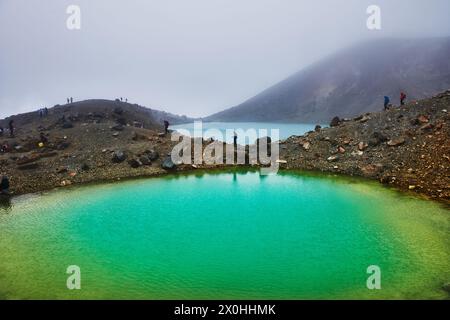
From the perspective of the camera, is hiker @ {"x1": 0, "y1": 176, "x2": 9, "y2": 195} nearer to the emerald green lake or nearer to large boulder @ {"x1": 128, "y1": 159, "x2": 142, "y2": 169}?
the emerald green lake

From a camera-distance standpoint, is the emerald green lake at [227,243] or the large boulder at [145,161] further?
the large boulder at [145,161]

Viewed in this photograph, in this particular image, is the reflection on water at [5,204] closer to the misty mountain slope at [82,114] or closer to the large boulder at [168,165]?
the large boulder at [168,165]

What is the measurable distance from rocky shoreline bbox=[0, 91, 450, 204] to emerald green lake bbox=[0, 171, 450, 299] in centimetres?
345

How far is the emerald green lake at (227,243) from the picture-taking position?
12.7 m

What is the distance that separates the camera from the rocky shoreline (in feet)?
88.8

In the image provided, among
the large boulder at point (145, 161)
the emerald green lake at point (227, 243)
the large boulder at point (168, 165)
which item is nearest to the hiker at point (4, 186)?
the emerald green lake at point (227, 243)

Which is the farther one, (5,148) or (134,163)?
(5,148)

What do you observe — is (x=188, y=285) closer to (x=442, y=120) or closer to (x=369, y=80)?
(x=442, y=120)

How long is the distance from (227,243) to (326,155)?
20127 millimetres

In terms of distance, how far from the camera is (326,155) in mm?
33562

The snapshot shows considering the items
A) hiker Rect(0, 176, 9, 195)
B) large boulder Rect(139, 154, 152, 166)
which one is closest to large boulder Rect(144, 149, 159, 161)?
large boulder Rect(139, 154, 152, 166)

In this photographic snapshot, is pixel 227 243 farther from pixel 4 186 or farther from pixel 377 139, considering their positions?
pixel 377 139

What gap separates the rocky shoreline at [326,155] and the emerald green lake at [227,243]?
3455 mm

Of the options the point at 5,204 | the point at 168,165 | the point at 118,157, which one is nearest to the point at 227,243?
the point at 5,204
